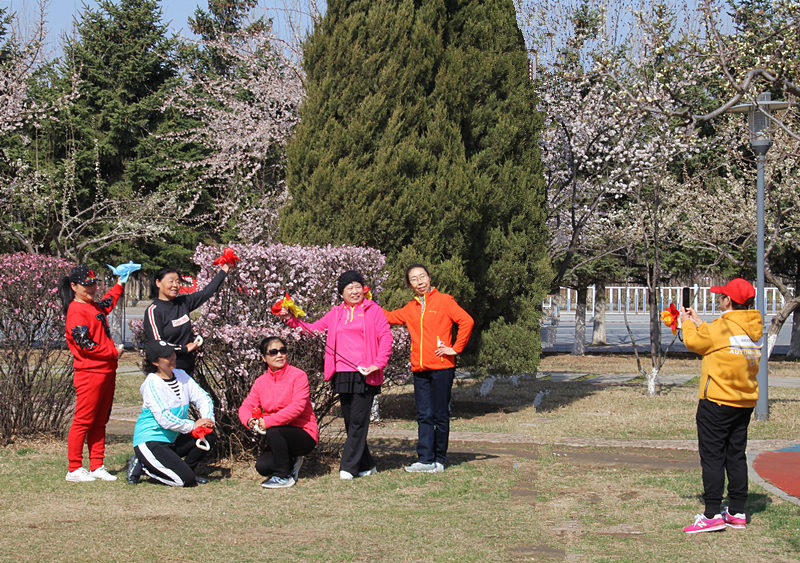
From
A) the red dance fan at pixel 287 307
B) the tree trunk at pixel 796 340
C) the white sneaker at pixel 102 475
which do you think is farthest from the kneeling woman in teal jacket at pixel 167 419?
the tree trunk at pixel 796 340

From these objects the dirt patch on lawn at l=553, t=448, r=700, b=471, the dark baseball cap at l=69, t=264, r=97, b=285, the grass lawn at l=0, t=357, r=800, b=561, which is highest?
the dark baseball cap at l=69, t=264, r=97, b=285

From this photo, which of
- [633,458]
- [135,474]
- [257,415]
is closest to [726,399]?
[633,458]

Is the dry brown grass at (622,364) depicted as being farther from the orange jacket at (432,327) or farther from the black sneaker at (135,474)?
the black sneaker at (135,474)

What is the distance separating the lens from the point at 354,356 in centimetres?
713

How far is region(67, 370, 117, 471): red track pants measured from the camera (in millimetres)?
6918

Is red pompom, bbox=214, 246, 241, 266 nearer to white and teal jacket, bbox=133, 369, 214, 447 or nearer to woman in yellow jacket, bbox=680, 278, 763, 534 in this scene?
white and teal jacket, bbox=133, 369, 214, 447

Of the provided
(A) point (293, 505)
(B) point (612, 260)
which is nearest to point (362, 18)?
(A) point (293, 505)

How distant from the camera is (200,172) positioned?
2238cm

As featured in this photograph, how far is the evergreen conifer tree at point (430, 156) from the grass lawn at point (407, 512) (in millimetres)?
2561

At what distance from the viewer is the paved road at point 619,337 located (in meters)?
26.9

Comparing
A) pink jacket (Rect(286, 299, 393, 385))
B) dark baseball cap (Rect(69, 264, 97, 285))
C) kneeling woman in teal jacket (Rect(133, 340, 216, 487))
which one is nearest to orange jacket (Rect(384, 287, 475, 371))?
pink jacket (Rect(286, 299, 393, 385))

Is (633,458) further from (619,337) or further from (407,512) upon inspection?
(619,337)

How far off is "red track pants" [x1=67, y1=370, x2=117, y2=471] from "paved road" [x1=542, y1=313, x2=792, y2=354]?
15.6 m

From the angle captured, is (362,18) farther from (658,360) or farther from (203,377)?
(658,360)
